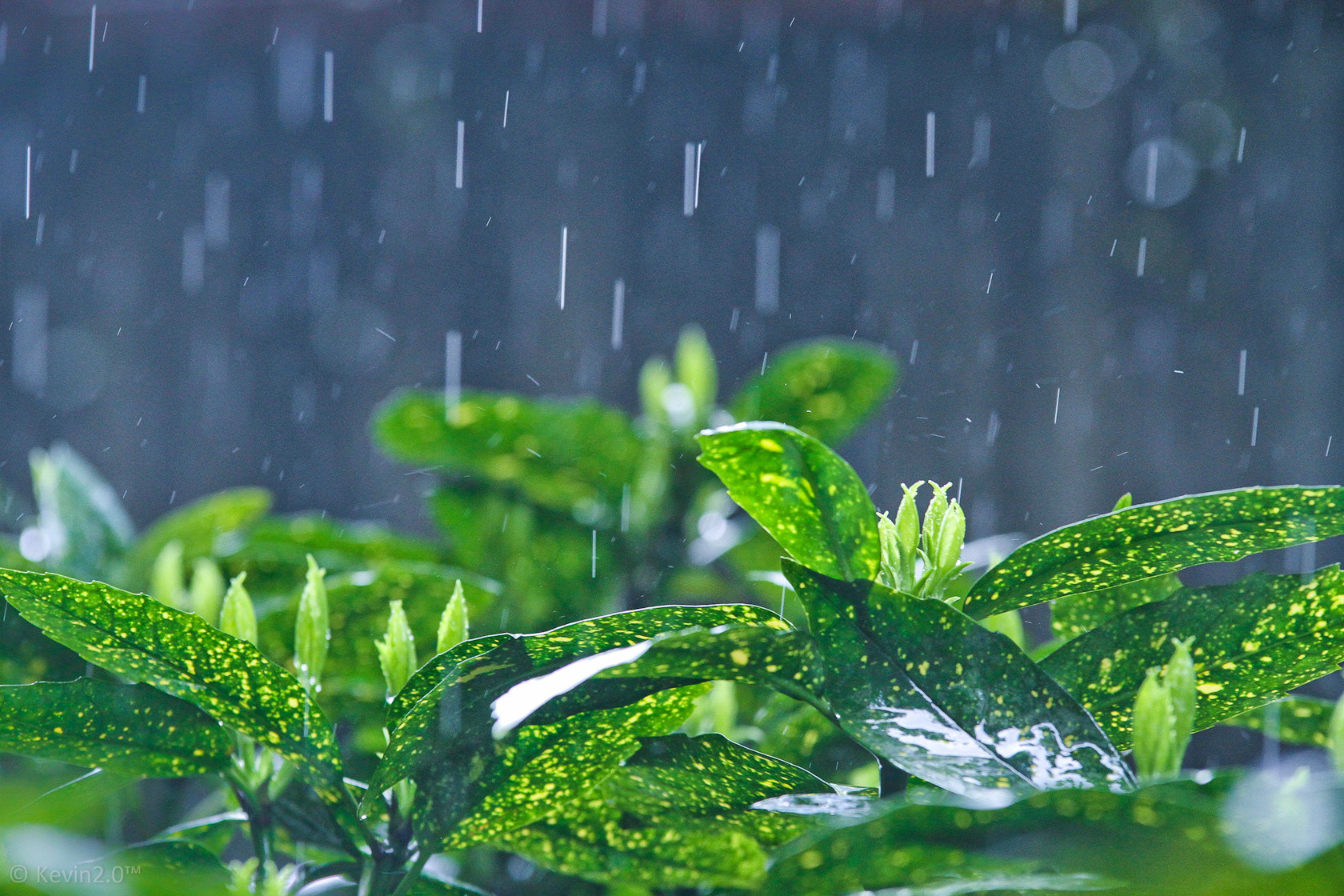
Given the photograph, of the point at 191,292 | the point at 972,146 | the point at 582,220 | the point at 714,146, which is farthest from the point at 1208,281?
the point at 191,292

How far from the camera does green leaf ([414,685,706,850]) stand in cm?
35

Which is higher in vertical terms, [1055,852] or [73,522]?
[73,522]

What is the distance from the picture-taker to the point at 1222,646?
14.3 inches

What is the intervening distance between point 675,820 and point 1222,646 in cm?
24

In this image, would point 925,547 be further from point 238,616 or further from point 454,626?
point 238,616

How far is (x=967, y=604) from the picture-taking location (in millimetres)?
378

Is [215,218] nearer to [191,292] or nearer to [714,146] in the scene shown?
[191,292]

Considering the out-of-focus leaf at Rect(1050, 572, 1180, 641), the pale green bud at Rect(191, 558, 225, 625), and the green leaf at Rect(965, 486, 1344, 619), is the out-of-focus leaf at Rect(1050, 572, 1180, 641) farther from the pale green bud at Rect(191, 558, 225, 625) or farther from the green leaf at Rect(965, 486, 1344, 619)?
the pale green bud at Rect(191, 558, 225, 625)

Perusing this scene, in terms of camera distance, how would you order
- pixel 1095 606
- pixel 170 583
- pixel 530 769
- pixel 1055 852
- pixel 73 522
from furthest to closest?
pixel 73 522, pixel 170 583, pixel 1095 606, pixel 530 769, pixel 1055 852

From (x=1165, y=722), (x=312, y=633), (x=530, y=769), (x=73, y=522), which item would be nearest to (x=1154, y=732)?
(x=1165, y=722)

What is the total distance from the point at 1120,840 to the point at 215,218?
2.65 metres

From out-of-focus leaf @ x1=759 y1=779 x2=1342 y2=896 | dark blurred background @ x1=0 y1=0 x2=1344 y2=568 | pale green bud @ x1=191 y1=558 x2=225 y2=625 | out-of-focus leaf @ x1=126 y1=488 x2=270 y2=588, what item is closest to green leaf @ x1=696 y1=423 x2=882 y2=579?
out-of-focus leaf @ x1=759 y1=779 x2=1342 y2=896

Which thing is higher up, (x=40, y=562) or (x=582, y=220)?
(x=582, y=220)

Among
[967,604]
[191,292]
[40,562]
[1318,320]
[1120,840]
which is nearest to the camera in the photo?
[1120,840]
